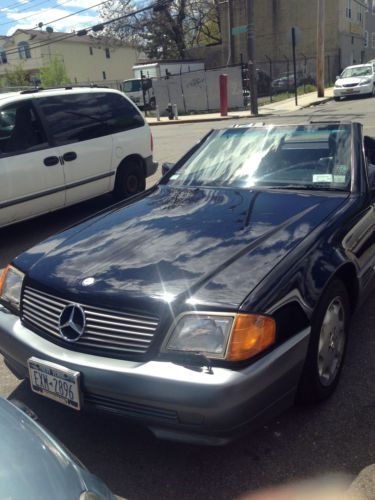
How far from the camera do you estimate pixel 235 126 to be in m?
4.39

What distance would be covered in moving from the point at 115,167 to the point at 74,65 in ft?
203

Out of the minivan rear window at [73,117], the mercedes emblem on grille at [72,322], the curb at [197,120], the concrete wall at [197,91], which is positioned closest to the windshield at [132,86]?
the concrete wall at [197,91]

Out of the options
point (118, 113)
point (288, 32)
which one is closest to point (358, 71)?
point (288, 32)

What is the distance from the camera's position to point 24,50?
60.6 m

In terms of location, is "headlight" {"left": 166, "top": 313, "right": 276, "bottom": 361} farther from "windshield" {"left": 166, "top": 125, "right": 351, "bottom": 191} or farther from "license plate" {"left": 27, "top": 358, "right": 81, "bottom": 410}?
"windshield" {"left": 166, "top": 125, "right": 351, "bottom": 191}

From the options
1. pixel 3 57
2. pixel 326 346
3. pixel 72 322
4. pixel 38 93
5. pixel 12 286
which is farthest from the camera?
pixel 3 57

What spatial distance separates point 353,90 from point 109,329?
999 inches

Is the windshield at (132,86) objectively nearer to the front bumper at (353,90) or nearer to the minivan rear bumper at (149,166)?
the front bumper at (353,90)

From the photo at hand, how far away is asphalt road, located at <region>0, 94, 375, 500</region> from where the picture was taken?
7.59ft

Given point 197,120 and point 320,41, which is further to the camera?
point 320,41

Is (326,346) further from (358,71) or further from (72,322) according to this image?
(358,71)

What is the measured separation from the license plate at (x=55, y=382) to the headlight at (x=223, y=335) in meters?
0.50

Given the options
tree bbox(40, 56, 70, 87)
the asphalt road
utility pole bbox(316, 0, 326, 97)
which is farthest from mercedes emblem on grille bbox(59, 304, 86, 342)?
tree bbox(40, 56, 70, 87)

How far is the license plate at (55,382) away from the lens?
234 centimetres
